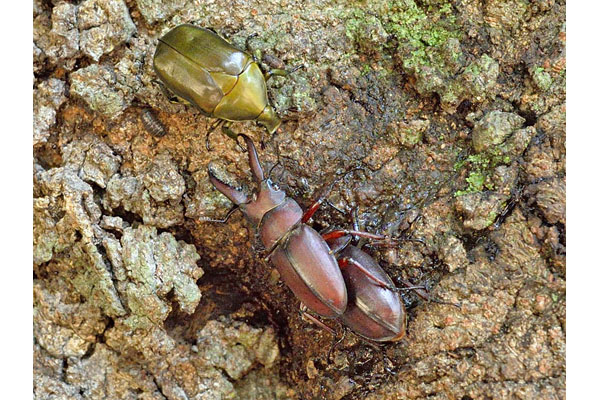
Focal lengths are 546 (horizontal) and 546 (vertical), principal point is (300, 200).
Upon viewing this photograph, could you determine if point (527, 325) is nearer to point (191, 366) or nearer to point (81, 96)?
point (191, 366)

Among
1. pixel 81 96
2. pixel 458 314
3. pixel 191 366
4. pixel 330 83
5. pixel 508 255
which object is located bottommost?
pixel 191 366

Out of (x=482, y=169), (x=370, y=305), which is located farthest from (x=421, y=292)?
Answer: (x=482, y=169)

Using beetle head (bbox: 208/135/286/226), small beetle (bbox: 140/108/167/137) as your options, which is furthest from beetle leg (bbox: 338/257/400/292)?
small beetle (bbox: 140/108/167/137)

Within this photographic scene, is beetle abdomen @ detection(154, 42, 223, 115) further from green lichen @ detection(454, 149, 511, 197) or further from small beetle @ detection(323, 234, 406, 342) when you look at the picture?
green lichen @ detection(454, 149, 511, 197)

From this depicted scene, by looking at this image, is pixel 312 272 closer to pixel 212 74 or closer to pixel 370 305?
pixel 370 305

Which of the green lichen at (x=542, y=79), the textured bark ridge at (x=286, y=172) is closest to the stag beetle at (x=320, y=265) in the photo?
the textured bark ridge at (x=286, y=172)

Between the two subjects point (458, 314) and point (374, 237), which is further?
point (374, 237)

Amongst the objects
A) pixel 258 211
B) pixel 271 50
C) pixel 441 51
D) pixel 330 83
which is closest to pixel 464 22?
pixel 441 51
